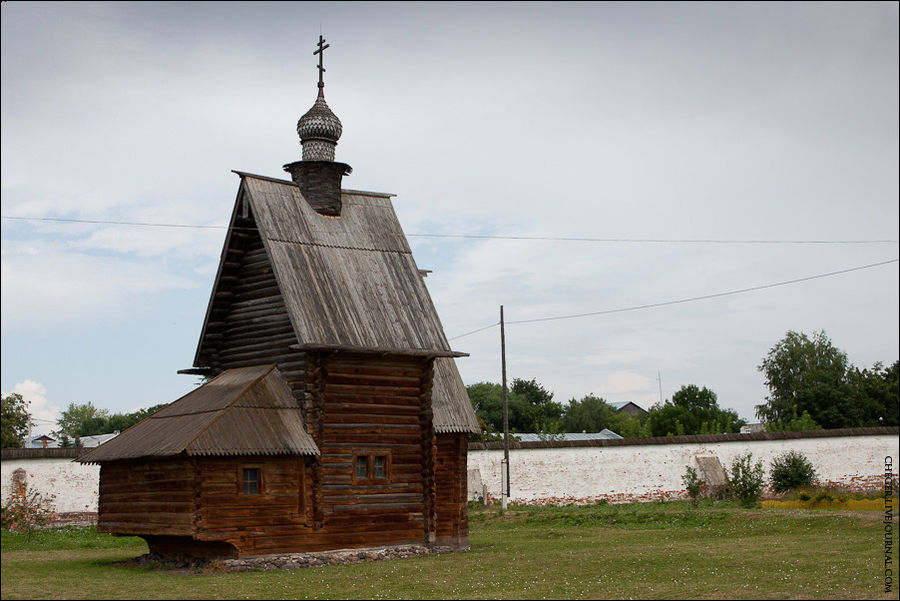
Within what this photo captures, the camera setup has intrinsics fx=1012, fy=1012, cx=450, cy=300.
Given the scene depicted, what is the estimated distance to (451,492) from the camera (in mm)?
25891

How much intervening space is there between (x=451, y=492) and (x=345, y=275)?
243 inches

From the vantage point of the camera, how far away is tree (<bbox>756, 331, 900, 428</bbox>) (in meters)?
61.8

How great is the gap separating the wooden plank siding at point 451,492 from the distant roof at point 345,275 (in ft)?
9.51

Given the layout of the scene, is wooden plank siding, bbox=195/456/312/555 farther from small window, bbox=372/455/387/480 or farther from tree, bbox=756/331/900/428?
tree, bbox=756/331/900/428

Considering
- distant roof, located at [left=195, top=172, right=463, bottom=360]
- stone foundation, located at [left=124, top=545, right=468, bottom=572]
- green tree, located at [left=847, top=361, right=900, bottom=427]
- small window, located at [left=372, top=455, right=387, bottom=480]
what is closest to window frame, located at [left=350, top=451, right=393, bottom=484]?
small window, located at [left=372, top=455, right=387, bottom=480]

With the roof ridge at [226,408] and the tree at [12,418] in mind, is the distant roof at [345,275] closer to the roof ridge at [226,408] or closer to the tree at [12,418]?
the roof ridge at [226,408]

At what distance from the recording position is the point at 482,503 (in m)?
36.7

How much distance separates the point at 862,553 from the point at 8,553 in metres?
19.9

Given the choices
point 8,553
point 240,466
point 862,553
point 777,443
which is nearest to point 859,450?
point 777,443

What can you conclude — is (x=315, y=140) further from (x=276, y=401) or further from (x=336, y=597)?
(x=336, y=597)

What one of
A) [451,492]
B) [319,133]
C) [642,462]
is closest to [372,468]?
[451,492]

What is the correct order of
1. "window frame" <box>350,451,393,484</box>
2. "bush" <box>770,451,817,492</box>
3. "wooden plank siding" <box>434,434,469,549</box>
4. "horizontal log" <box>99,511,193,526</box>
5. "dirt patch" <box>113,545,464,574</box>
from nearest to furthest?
"horizontal log" <box>99,511,193,526</box>, "dirt patch" <box>113,545,464,574</box>, "window frame" <box>350,451,393,484</box>, "wooden plank siding" <box>434,434,469,549</box>, "bush" <box>770,451,817,492</box>

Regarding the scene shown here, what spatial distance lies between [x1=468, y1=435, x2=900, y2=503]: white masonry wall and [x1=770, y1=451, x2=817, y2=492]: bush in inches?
18.1

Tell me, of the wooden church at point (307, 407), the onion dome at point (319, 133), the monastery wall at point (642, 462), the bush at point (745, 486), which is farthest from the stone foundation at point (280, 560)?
the bush at point (745, 486)
